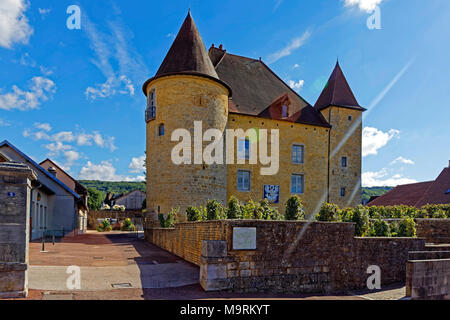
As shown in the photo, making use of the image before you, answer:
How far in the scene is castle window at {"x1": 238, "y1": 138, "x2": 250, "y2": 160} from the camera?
24625mm

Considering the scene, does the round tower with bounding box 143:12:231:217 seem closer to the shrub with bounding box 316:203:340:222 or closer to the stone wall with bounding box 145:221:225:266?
the stone wall with bounding box 145:221:225:266

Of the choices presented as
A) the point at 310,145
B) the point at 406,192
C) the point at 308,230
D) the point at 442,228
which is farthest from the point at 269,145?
the point at 406,192

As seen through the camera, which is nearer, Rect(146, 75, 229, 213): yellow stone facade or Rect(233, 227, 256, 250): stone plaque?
Rect(233, 227, 256, 250): stone plaque

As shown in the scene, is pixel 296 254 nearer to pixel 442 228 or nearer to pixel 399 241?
pixel 399 241

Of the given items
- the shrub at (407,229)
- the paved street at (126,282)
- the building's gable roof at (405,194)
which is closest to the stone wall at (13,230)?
the paved street at (126,282)

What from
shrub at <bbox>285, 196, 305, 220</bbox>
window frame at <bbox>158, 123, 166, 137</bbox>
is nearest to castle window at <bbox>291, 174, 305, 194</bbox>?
window frame at <bbox>158, 123, 166, 137</bbox>

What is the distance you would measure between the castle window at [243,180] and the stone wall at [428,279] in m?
16.4

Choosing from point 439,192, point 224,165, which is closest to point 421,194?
point 439,192

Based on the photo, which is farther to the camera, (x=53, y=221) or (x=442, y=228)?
(x=53, y=221)

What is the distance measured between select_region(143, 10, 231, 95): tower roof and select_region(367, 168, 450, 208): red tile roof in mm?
22131

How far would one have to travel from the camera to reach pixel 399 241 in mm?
11008

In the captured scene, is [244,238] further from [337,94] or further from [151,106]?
[337,94]

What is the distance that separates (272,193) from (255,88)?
8.63m

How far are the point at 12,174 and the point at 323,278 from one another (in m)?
7.59
